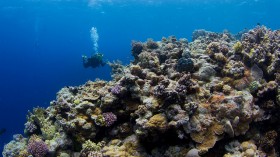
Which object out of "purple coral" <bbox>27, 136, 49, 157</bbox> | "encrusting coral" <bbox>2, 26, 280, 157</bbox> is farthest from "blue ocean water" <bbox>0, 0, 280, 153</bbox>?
"encrusting coral" <bbox>2, 26, 280, 157</bbox>

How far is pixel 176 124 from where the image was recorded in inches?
247

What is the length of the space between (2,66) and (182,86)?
6904 cm

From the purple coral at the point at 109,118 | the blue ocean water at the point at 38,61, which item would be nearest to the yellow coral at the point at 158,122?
the purple coral at the point at 109,118

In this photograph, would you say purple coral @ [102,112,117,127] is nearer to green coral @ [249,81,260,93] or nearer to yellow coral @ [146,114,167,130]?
yellow coral @ [146,114,167,130]

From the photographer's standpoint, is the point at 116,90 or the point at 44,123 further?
the point at 44,123

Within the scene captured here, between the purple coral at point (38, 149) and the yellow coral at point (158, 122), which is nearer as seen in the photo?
the yellow coral at point (158, 122)

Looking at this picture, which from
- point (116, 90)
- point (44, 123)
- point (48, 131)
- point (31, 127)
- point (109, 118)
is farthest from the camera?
point (31, 127)

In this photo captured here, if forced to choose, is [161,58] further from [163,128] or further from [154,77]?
[163,128]

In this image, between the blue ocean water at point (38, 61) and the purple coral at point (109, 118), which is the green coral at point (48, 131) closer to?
the purple coral at point (109, 118)

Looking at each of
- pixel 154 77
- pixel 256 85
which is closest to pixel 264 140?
pixel 256 85

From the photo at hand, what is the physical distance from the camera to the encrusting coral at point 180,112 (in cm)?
654

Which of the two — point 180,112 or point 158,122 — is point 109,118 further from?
point 180,112

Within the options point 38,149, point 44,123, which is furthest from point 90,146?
point 44,123

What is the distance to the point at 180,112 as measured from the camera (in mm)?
6449
